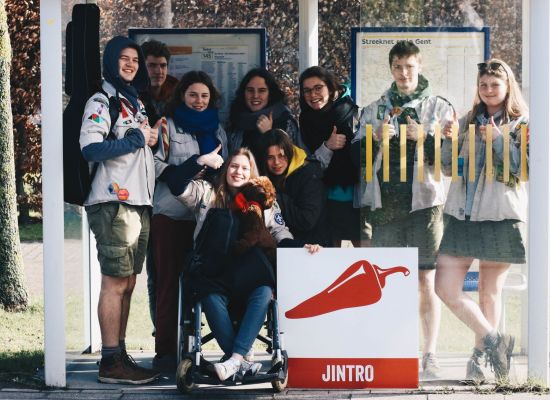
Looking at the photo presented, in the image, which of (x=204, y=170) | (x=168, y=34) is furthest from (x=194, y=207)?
(x=168, y=34)

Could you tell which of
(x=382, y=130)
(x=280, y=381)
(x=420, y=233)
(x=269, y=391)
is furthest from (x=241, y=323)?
(x=382, y=130)

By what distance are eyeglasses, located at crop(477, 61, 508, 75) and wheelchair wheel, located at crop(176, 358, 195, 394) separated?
2.40m

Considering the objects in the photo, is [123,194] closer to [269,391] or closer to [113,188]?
[113,188]

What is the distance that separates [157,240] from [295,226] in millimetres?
909

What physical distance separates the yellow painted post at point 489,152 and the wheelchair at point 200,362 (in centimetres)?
145

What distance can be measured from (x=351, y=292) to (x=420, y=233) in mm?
545

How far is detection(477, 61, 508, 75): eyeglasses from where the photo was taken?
24.3ft

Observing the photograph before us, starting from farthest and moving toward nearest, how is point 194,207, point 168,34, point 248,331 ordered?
point 168,34 < point 194,207 < point 248,331

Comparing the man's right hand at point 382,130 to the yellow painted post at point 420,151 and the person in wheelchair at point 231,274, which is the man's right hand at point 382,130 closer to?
the yellow painted post at point 420,151

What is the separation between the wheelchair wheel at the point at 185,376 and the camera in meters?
7.16

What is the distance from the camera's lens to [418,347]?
750 centimetres

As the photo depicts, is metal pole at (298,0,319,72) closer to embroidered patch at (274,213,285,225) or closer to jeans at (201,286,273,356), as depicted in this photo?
embroidered patch at (274,213,285,225)

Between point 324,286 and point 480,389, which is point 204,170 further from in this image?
point 480,389

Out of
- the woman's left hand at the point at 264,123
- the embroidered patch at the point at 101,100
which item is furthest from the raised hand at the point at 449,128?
the embroidered patch at the point at 101,100
